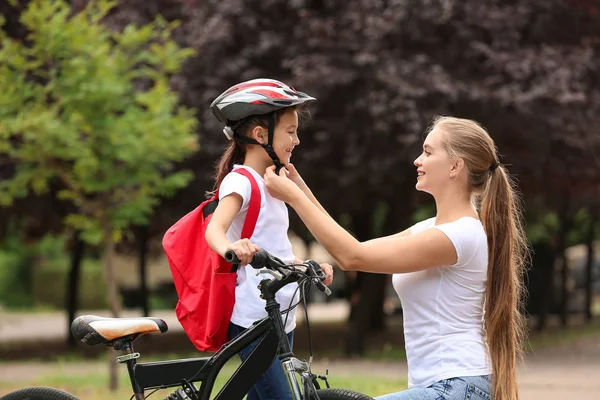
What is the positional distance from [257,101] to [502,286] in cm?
109

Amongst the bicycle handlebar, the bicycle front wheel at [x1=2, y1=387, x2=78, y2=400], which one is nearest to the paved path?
the bicycle front wheel at [x1=2, y1=387, x2=78, y2=400]

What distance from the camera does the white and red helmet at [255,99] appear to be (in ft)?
12.5

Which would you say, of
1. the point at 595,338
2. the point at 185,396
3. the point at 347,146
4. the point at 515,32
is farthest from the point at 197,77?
the point at 185,396

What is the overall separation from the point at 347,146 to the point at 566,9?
4022mm

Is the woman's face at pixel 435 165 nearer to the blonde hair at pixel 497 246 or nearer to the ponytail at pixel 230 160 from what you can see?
the blonde hair at pixel 497 246

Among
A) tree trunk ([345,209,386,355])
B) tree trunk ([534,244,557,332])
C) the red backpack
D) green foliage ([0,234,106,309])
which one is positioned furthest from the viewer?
green foliage ([0,234,106,309])

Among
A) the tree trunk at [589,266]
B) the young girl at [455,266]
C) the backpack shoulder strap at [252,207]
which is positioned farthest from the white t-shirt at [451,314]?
the tree trunk at [589,266]

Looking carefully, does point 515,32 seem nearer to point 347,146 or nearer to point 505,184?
point 347,146

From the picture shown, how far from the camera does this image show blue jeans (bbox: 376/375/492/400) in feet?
11.1

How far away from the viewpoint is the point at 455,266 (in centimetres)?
350

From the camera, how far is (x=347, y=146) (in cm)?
1485

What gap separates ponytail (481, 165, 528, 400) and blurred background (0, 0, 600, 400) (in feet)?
23.4

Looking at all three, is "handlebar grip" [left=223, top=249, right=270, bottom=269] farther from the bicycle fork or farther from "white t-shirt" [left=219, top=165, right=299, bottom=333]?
"white t-shirt" [left=219, top=165, right=299, bottom=333]

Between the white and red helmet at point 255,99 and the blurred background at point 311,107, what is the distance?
7.05 m
